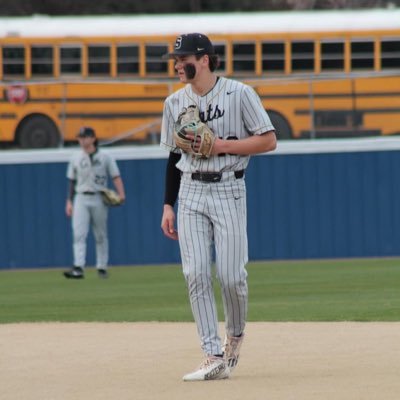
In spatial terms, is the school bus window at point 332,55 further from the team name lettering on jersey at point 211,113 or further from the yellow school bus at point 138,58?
the team name lettering on jersey at point 211,113

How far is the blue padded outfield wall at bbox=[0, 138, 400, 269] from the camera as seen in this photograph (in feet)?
70.6

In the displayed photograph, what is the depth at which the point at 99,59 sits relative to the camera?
26281 mm

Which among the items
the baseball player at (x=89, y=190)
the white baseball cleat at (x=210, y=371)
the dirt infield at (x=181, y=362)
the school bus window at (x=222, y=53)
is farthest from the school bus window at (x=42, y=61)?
the white baseball cleat at (x=210, y=371)

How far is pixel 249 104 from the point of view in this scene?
8320mm

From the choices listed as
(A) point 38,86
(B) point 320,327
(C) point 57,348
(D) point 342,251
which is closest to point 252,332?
(B) point 320,327

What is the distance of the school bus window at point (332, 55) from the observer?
25.7 meters

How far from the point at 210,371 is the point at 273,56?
1801cm

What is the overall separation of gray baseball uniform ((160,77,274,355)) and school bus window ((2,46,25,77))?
18.4 m

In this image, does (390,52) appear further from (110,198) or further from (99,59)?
(110,198)

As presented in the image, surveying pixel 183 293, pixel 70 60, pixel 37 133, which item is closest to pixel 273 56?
pixel 70 60

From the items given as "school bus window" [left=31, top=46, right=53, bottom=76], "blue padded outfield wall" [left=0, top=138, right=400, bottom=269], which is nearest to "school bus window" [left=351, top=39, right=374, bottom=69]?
"blue padded outfield wall" [left=0, top=138, right=400, bottom=269]

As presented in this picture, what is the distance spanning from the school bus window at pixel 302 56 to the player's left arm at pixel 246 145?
17.4 m

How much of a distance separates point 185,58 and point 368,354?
2.44m

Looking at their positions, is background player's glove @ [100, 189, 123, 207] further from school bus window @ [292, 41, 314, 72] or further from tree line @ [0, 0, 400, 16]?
tree line @ [0, 0, 400, 16]
